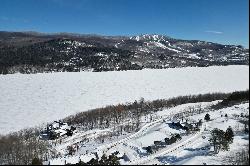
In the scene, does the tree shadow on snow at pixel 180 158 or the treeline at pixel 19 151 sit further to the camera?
the treeline at pixel 19 151

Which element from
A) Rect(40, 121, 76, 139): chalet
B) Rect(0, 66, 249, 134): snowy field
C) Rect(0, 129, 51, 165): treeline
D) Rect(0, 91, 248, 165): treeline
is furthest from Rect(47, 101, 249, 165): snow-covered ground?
Rect(0, 66, 249, 134): snowy field

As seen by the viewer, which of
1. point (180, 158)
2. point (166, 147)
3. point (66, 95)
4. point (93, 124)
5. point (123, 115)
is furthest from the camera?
point (66, 95)

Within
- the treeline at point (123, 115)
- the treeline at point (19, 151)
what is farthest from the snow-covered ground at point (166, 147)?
the treeline at point (123, 115)

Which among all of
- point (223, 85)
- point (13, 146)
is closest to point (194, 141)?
point (13, 146)

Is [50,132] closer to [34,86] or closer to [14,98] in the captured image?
[14,98]

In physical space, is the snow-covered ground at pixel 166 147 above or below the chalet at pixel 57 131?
above

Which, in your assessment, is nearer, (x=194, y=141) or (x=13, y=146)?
(x=194, y=141)

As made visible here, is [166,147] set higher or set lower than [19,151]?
higher

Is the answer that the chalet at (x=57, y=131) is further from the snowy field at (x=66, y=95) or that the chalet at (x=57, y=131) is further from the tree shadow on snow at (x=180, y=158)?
the tree shadow on snow at (x=180, y=158)

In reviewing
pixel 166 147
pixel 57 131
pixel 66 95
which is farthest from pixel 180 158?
pixel 66 95

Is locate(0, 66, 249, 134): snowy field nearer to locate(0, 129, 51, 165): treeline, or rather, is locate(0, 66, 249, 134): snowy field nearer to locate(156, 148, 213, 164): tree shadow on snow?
locate(0, 129, 51, 165): treeline

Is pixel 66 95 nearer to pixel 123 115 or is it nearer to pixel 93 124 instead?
pixel 123 115
